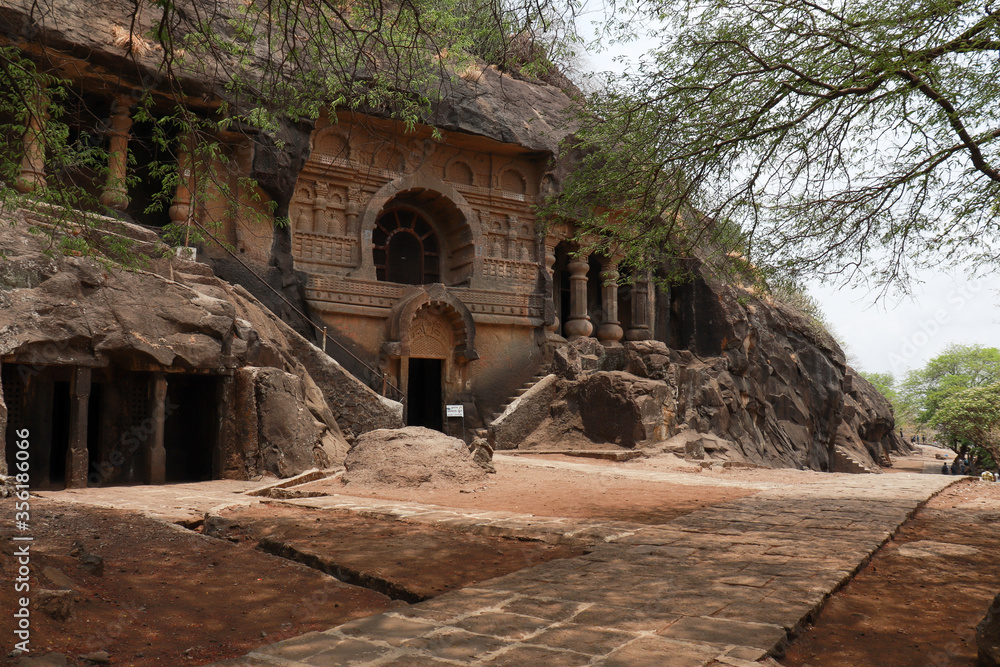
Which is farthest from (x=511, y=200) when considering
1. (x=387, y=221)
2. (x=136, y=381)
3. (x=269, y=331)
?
(x=136, y=381)

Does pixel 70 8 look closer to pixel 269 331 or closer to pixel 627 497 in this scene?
pixel 269 331

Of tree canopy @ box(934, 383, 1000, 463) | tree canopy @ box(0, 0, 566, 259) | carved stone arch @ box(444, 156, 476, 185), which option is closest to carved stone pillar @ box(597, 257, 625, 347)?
carved stone arch @ box(444, 156, 476, 185)

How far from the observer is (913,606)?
13.3 feet

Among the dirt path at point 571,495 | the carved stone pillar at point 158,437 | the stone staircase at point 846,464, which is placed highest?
the carved stone pillar at point 158,437

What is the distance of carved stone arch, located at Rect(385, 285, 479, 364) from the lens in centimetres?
1772

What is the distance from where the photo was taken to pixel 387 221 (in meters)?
20.2

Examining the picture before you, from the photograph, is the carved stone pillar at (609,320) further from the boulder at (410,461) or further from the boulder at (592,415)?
the boulder at (410,461)

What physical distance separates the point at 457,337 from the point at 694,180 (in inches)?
462

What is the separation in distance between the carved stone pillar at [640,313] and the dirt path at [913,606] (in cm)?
1673

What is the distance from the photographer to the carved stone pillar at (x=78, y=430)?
897 centimetres

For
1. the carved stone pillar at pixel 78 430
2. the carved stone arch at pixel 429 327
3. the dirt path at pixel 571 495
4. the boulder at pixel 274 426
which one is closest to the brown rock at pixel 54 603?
the dirt path at pixel 571 495

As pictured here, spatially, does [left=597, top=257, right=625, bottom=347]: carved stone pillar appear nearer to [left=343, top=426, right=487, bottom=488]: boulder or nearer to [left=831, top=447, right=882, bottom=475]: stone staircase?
[left=831, top=447, right=882, bottom=475]: stone staircase

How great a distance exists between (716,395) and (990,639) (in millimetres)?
16262

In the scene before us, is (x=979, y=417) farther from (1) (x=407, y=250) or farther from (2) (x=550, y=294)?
(1) (x=407, y=250)
